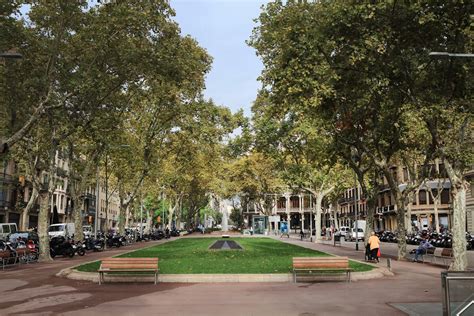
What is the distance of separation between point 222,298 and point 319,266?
444cm

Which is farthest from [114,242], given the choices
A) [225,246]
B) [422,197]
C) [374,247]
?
[422,197]

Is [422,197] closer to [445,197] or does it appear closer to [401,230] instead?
[445,197]

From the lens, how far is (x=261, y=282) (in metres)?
15.2

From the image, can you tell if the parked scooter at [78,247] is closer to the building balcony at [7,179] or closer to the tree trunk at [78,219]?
the tree trunk at [78,219]

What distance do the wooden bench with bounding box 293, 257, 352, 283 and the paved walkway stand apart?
0.52 m

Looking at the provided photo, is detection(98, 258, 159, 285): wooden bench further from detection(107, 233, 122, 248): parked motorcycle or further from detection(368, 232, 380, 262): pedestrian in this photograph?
detection(107, 233, 122, 248): parked motorcycle

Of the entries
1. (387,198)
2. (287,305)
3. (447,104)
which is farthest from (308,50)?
(387,198)

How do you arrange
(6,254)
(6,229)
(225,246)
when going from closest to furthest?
1. (6,254)
2. (225,246)
3. (6,229)

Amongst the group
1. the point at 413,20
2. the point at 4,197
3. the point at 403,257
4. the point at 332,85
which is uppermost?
the point at 413,20

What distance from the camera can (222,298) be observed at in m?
12.2

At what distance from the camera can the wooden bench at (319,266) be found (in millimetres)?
15242

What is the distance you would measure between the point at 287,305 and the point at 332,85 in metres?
11.3

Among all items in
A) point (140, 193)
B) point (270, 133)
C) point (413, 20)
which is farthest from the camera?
point (140, 193)

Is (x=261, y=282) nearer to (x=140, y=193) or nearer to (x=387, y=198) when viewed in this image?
(x=140, y=193)
